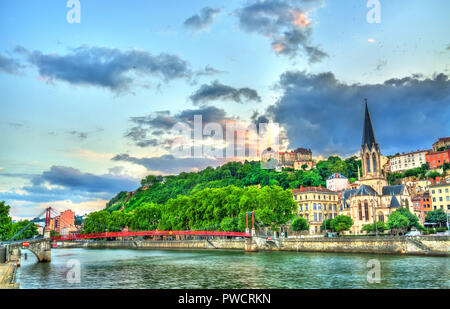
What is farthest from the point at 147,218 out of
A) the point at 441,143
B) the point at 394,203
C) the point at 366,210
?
the point at 441,143

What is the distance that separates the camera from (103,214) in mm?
109500

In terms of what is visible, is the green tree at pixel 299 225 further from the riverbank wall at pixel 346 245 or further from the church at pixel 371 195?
the church at pixel 371 195

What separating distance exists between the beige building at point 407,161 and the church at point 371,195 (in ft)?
126

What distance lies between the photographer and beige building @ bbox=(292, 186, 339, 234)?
284 ft

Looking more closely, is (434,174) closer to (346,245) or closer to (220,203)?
(220,203)

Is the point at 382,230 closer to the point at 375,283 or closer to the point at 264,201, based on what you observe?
the point at 264,201

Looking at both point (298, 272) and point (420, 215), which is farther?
point (420, 215)

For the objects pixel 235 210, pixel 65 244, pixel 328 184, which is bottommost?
pixel 65 244

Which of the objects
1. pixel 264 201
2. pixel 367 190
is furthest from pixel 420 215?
pixel 264 201

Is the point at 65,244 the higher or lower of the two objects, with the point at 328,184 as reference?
lower

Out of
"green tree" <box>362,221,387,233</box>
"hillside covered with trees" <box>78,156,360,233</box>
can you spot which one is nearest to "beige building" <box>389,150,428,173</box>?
"hillside covered with trees" <box>78,156,360,233</box>

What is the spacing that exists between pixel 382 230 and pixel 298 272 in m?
36.6

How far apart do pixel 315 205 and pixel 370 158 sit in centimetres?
1488
